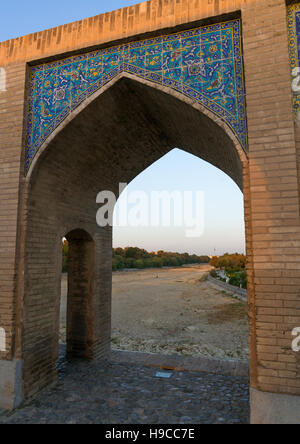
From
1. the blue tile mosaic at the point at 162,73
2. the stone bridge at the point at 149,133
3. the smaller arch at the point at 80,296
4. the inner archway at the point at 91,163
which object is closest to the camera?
the stone bridge at the point at 149,133

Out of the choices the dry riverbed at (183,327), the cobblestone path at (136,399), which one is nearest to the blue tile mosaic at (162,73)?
the cobblestone path at (136,399)

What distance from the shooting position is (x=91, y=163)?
5719 millimetres

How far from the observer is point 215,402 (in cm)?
451

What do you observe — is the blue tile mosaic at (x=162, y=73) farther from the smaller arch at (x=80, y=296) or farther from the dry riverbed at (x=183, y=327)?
the dry riverbed at (x=183, y=327)

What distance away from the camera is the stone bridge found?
133 inches

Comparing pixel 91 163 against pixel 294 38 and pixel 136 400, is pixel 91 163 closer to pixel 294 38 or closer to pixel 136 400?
pixel 294 38

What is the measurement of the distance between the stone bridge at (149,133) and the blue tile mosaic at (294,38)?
0.01 meters

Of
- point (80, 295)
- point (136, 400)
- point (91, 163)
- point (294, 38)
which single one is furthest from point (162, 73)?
point (136, 400)

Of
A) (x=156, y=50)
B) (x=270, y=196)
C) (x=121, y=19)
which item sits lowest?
(x=270, y=196)

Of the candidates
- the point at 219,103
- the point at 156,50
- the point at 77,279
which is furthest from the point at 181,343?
the point at 156,50

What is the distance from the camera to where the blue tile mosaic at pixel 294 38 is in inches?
142

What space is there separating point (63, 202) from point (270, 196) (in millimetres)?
3553
